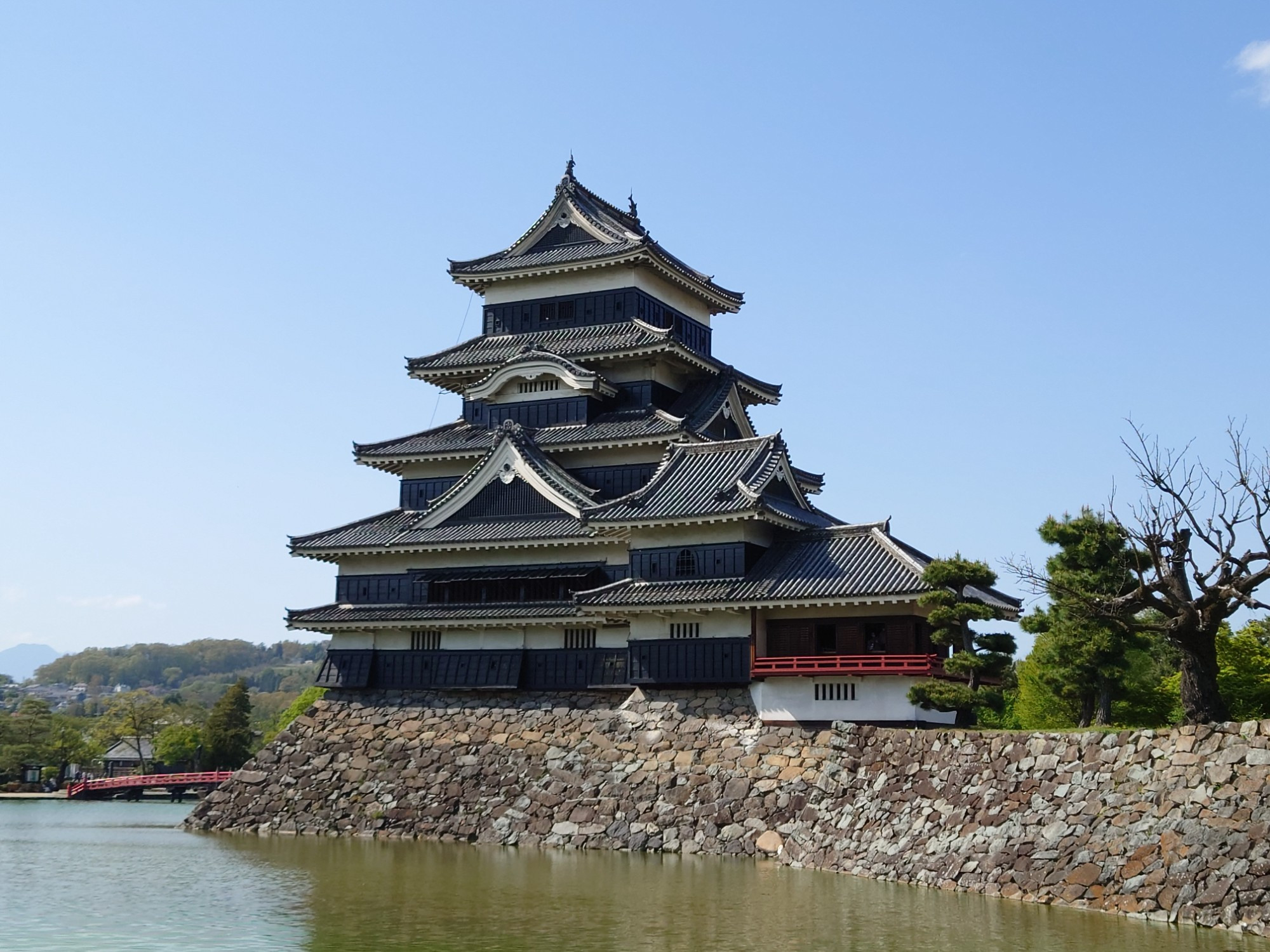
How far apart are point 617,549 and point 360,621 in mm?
7856

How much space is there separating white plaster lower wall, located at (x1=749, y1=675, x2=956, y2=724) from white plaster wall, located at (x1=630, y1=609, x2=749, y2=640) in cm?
145

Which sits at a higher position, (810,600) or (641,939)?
(810,600)

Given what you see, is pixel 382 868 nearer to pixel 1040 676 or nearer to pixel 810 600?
pixel 810 600

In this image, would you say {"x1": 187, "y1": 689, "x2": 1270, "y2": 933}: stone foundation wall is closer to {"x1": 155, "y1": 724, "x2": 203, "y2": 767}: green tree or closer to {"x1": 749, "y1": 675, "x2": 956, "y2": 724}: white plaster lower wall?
{"x1": 749, "y1": 675, "x2": 956, "y2": 724}: white plaster lower wall

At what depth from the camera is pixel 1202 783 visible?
2094 centimetres

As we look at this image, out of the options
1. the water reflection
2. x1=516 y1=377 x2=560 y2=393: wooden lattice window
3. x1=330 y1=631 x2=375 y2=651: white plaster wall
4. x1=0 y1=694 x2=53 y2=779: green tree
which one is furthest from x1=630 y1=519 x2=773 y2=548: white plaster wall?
x1=0 y1=694 x2=53 y2=779: green tree

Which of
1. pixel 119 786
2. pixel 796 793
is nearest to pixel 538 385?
pixel 796 793

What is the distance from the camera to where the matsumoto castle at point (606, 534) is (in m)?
32.0

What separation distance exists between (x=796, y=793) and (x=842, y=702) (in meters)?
2.79

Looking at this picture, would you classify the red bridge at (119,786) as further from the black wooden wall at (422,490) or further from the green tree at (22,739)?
the black wooden wall at (422,490)

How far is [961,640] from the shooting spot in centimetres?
2927

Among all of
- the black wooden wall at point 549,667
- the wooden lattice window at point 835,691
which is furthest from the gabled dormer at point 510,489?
the wooden lattice window at point 835,691

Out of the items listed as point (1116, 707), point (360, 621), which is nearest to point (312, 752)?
point (360, 621)

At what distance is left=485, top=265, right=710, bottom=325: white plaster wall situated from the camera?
134 ft
